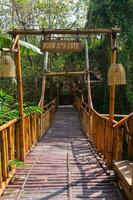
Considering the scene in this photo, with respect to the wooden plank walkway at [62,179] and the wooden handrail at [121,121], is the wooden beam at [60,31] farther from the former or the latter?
the wooden plank walkway at [62,179]

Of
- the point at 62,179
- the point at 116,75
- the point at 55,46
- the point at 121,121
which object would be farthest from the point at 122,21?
the point at 62,179

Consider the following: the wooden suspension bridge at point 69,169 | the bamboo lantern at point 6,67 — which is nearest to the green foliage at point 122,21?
the wooden suspension bridge at point 69,169

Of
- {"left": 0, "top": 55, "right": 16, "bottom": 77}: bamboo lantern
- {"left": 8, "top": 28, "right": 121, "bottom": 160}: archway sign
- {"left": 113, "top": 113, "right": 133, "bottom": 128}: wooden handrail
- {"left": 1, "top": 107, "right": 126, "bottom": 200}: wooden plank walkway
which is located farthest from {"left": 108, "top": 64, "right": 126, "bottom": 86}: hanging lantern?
{"left": 0, "top": 55, "right": 16, "bottom": 77}: bamboo lantern

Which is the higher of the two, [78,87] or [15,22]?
[15,22]

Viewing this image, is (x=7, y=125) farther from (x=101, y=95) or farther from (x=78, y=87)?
(x=78, y=87)

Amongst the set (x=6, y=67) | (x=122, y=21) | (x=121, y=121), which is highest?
(x=122, y=21)

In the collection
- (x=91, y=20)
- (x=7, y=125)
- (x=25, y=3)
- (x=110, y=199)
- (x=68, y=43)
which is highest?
(x=25, y=3)

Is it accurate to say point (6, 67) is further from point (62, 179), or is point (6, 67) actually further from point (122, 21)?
point (122, 21)

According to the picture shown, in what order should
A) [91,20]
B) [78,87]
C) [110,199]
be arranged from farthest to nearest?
[78,87] → [91,20] → [110,199]

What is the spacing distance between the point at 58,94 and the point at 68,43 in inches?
672

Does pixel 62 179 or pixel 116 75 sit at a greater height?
pixel 116 75

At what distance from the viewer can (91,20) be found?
46.2 ft

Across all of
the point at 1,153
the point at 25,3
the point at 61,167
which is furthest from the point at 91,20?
the point at 1,153

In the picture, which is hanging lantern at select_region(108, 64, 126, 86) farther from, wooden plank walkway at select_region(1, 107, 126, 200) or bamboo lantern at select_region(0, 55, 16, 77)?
bamboo lantern at select_region(0, 55, 16, 77)
